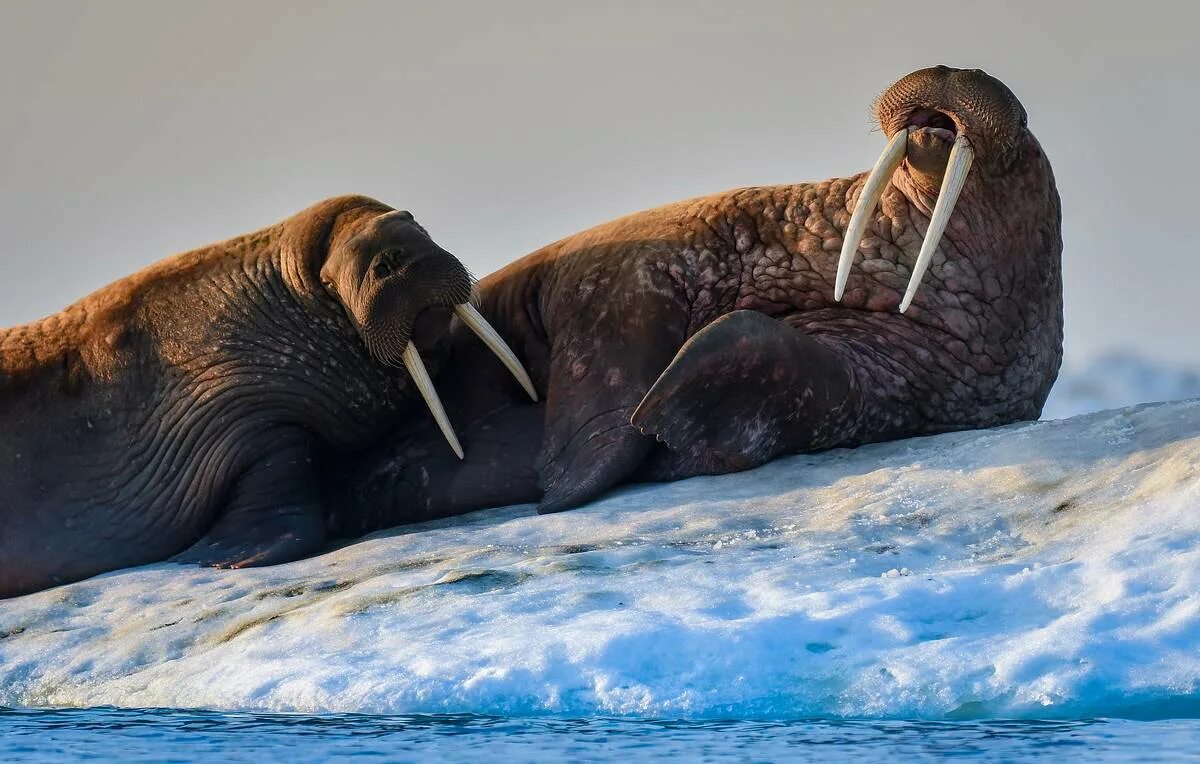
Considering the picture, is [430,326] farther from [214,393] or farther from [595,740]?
[595,740]

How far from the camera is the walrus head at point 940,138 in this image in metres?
6.99

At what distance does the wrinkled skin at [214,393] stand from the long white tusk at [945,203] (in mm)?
1967

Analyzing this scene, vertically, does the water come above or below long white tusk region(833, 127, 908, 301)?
below

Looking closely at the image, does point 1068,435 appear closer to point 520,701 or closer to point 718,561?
point 718,561

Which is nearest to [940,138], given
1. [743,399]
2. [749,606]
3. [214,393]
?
[743,399]

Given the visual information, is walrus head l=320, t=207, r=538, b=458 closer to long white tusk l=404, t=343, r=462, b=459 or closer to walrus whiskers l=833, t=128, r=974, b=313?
long white tusk l=404, t=343, r=462, b=459

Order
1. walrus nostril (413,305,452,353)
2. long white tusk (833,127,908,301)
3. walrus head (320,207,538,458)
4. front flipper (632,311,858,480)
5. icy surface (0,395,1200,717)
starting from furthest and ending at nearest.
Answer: walrus nostril (413,305,452,353) → walrus head (320,207,538,458) → long white tusk (833,127,908,301) → front flipper (632,311,858,480) → icy surface (0,395,1200,717)

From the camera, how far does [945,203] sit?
22.9 feet

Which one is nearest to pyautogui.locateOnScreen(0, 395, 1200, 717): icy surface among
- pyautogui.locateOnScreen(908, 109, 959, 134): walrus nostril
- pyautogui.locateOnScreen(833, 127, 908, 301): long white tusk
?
pyautogui.locateOnScreen(833, 127, 908, 301): long white tusk

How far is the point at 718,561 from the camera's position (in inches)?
217

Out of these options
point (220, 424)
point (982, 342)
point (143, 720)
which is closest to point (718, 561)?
point (143, 720)

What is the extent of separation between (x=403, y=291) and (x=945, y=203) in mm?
2343

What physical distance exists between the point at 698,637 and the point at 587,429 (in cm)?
270

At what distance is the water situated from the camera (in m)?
3.94
